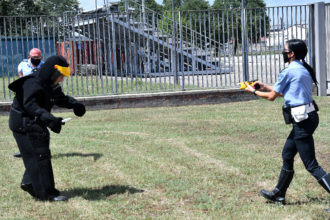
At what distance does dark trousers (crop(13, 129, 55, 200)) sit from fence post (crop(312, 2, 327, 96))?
10621mm

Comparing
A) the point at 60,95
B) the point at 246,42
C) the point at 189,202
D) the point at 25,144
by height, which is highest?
the point at 246,42

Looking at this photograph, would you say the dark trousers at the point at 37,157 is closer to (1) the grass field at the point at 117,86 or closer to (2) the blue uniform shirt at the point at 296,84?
(2) the blue uniform shirt at the point at 296,84

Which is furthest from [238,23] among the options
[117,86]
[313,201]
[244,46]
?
[313,201]

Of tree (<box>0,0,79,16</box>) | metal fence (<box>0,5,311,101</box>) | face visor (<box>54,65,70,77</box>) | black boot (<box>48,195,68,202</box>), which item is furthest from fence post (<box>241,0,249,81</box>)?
tree (<box>0,0,79,16</box>)

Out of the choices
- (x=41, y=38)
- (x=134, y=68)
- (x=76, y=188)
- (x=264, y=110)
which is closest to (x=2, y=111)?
(x=41, y=38)

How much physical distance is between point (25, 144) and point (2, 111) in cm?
823

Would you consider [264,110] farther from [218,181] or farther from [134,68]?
[218,181]

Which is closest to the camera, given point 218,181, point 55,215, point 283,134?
point 55,215

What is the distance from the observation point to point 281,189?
5438 millimetres

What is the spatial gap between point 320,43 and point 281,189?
391 inches

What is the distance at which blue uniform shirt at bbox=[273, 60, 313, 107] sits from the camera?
5164 millimetres

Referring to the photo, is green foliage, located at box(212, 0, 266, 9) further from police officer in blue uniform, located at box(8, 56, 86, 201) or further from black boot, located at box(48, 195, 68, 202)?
black boot, located at box(48, 195, 68, 202)

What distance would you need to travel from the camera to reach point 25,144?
5.68 metres

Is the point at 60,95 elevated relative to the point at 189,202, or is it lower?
elevated
